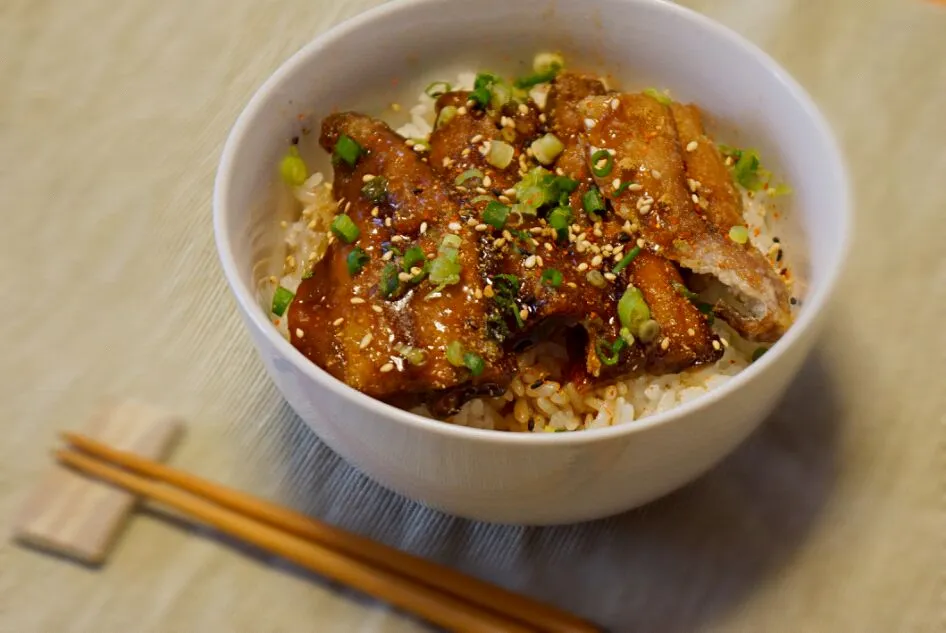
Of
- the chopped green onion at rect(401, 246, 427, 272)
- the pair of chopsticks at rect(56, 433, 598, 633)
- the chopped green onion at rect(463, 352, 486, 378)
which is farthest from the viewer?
the pair of chopsticks at rect(56, 433, 598, 633)

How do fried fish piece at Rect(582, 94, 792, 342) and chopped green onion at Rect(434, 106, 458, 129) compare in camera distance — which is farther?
chopped green onion at Rect(434, 106, 458, 129)

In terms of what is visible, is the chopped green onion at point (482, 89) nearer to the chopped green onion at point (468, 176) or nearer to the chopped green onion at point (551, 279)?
the chopped green onion at point (468, 176)

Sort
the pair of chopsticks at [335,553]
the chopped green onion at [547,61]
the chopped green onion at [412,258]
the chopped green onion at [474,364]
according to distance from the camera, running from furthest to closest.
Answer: the chopped green onion at [547,61] < the pair of chopsticks at [335,553] < the chopped green onion at [412,258] < the chopped green onion at [474,364]

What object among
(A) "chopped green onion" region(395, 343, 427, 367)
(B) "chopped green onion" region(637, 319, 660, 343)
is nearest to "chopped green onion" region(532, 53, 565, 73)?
(B) "chopped green onion" region(637, 319, 660, 343)

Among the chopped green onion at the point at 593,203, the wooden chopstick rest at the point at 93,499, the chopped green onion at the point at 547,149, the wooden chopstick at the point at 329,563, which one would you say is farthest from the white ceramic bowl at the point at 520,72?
the wooden chopstick rest at the point at 93,499

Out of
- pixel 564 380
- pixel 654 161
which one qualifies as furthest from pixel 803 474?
pixel 654 161

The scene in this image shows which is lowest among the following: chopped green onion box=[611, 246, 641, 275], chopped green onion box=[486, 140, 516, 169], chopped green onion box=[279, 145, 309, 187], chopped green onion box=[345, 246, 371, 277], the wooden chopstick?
the wooden chopstick

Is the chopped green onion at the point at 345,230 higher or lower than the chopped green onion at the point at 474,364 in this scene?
lower

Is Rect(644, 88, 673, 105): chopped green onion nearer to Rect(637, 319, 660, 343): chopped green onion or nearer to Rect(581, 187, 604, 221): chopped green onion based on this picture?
Rect(581, 187, 604, 221): chopped green onion
